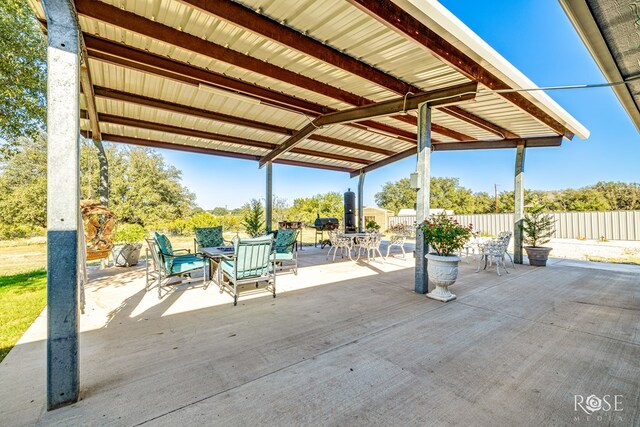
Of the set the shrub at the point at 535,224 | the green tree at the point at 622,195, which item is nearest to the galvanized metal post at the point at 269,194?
the shrub at the point at 535,224

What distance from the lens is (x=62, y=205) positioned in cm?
171

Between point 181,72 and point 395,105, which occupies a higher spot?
point 181,72

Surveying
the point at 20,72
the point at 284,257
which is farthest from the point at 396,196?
the point at 20,72

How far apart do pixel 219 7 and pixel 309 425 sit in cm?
356

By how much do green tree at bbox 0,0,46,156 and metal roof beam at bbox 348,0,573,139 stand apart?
6.17m

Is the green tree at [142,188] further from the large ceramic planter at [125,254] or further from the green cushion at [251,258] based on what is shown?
the green cushion at [251,258]

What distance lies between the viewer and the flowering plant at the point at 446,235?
12.2 ft

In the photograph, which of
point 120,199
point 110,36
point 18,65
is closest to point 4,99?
point 18,65

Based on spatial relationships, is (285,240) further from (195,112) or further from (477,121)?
(477,121)

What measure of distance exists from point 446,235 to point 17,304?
5.94 m

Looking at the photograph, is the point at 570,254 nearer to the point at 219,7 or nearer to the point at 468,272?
the point at 468,272

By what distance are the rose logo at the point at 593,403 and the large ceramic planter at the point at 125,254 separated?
752 cm

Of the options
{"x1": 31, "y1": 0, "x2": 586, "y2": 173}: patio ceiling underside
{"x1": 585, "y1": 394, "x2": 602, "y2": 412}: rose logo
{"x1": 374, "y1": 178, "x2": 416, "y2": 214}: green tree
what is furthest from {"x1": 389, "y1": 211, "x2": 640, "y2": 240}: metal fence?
{"x1": 374, "y1": 178, "x2": 416, "y2": 214}: green tree

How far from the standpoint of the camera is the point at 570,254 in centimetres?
862
